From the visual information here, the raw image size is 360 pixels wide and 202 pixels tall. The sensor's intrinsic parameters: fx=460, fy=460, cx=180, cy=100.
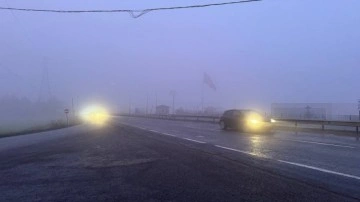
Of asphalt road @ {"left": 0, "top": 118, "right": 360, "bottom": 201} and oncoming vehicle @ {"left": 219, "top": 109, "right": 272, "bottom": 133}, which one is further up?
oncoming vehicle @ {"left": 219, "top": 109, "right": 272, "bottom": 133}

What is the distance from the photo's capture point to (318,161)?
1268 cm

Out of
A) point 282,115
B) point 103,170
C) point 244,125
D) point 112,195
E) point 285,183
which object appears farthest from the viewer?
point 282,115

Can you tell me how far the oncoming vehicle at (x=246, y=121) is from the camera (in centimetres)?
2953

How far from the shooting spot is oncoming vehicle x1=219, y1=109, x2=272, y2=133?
2953 cm

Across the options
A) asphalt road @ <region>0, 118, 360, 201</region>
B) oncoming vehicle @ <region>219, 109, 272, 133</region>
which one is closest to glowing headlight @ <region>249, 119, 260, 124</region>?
oncoming vehicle @ <region>219, 109, 272, 133</region>

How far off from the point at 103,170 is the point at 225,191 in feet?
14.3

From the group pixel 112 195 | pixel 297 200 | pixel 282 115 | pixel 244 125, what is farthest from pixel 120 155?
pixel 282 115

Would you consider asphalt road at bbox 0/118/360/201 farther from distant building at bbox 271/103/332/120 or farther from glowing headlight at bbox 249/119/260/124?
distant building at bbox 271/103/332/120

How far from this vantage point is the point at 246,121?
31.5 m

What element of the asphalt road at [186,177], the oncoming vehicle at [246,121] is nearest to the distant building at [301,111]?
the oncoming vehicle at [246,121]

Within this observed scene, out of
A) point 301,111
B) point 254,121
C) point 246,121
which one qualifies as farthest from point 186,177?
point 301,111

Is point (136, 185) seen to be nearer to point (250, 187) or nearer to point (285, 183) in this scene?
point (250, 187)

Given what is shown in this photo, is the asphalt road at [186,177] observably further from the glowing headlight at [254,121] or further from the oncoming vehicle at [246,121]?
the glowing headlight at [254,121]

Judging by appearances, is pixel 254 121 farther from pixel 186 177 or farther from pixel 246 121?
pixel 186 177
